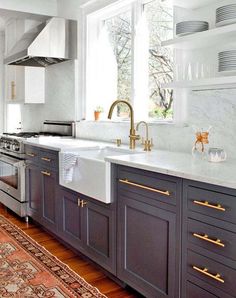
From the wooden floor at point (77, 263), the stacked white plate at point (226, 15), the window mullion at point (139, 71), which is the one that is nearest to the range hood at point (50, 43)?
the window mullion at point (139, 71)

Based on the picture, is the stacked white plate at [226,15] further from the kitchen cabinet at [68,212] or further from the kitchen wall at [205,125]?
the kitchen cabinet at [68,212]

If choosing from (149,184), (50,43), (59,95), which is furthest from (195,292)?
(59,95)

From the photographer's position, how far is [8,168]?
14.6ft

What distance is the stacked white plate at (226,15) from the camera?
2.09 meters

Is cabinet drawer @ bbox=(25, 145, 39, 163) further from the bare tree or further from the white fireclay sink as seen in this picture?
the bare tree

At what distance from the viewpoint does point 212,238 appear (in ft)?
5.77

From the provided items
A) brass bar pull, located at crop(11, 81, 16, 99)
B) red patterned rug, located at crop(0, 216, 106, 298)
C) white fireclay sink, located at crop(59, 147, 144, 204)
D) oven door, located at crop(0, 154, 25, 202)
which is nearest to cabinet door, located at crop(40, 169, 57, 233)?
red patterned rug, located at crop(0, 216, 106, 298)

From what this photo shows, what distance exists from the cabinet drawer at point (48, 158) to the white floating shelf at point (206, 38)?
145 centimetres

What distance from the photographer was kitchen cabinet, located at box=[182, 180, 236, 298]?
5.49 ft

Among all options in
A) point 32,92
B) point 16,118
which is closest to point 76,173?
point 32,92

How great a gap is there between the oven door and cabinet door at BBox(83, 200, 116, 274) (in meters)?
1.49

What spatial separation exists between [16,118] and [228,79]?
5.15m

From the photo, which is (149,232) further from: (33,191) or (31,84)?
(31,84)

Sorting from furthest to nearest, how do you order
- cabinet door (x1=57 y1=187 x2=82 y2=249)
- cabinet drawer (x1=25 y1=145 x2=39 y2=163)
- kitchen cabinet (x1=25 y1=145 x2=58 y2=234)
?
cabinet drawer (x1=25 y1=145 x2=39 y2=163) < kitchen cabinet (x1=25 y1=145 x2=58 y2=234) < cabinet door (x1=57 y1=187 x2=82 y2=249)
